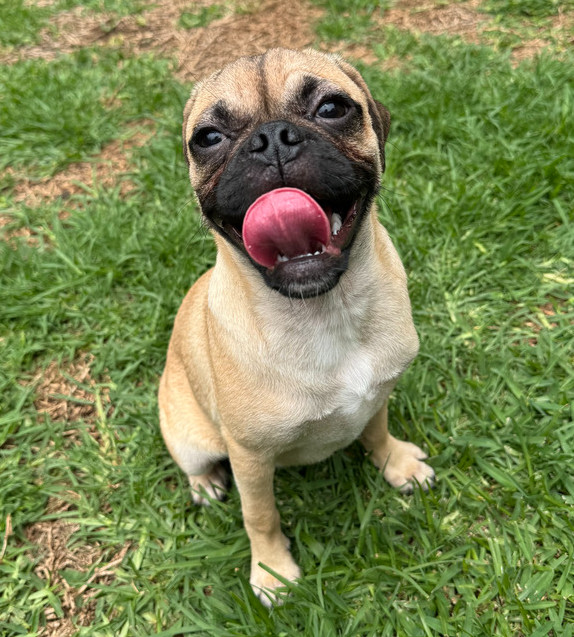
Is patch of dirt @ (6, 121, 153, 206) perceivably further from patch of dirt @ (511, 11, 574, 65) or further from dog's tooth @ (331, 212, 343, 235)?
patch of dirt @ (511, 11, 574, 65)

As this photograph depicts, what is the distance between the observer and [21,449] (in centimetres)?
359

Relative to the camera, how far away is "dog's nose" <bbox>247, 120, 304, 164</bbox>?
1.95m

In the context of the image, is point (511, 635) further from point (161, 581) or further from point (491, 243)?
point (491, 243)

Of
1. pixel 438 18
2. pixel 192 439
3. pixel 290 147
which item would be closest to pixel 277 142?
pixel 290 147

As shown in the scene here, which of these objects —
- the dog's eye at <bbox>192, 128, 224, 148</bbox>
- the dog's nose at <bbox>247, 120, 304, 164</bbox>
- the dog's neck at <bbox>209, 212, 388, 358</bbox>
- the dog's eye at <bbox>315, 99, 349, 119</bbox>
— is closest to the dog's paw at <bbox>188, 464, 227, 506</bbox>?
the dog's neck at <bbox>209, 212, 388, 358</bbox>

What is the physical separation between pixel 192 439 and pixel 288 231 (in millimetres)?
1618

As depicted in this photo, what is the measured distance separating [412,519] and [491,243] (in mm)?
2174

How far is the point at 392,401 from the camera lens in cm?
345

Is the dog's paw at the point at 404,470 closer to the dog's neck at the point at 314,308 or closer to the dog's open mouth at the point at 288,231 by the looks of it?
the dog's neck at the point at 314,308

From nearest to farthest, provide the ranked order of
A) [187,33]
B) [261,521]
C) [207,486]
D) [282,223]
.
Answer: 1. [282,223]
2. [261,521]
3. [207,486]
4. [187,33]

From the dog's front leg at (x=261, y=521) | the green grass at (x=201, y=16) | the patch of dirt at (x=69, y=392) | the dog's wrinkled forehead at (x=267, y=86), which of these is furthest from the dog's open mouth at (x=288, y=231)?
the green grass at (x=201, y=16)

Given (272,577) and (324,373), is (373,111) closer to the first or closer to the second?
(324,373)

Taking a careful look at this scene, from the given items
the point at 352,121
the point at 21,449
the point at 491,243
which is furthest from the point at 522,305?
the point at 21,449

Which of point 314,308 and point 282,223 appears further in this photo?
point 314,308
